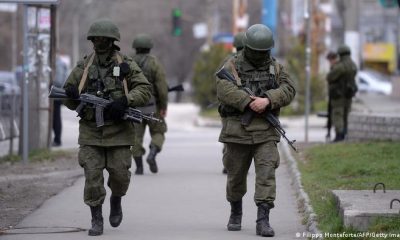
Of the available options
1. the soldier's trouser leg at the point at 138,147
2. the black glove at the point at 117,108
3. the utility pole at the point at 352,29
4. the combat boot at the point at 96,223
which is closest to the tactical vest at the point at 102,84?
the black glove at the point at 117,108

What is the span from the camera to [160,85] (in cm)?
1470

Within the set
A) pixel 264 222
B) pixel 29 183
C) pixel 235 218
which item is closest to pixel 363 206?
pixel 264 222

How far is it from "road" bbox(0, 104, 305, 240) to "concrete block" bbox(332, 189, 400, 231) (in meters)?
0.54

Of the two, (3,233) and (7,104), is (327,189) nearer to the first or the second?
(3,233)

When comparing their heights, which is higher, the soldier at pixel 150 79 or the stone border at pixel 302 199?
the soldier at pixel 150 79

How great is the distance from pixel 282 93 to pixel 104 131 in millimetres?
1604

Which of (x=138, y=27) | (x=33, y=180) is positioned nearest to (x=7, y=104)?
(x=33, y=180)

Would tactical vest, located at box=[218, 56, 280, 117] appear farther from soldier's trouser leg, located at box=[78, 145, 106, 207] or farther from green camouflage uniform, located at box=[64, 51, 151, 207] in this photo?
soldier's trouser leg, located at box=[78, 145, 106, 207]

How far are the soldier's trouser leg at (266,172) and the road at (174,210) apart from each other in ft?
1.27

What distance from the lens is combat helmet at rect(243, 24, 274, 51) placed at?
9359 mm

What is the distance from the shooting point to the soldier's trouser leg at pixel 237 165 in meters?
9.73

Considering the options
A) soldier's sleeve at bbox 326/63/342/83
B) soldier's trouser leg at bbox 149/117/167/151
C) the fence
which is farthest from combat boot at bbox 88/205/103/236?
soldier's sleeve at bbox 326/63/342/83

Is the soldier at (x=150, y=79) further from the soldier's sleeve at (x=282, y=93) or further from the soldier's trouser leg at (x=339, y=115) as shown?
the soldier's trouser leg at (x=339, y=115)

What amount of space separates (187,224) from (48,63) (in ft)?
29.0
